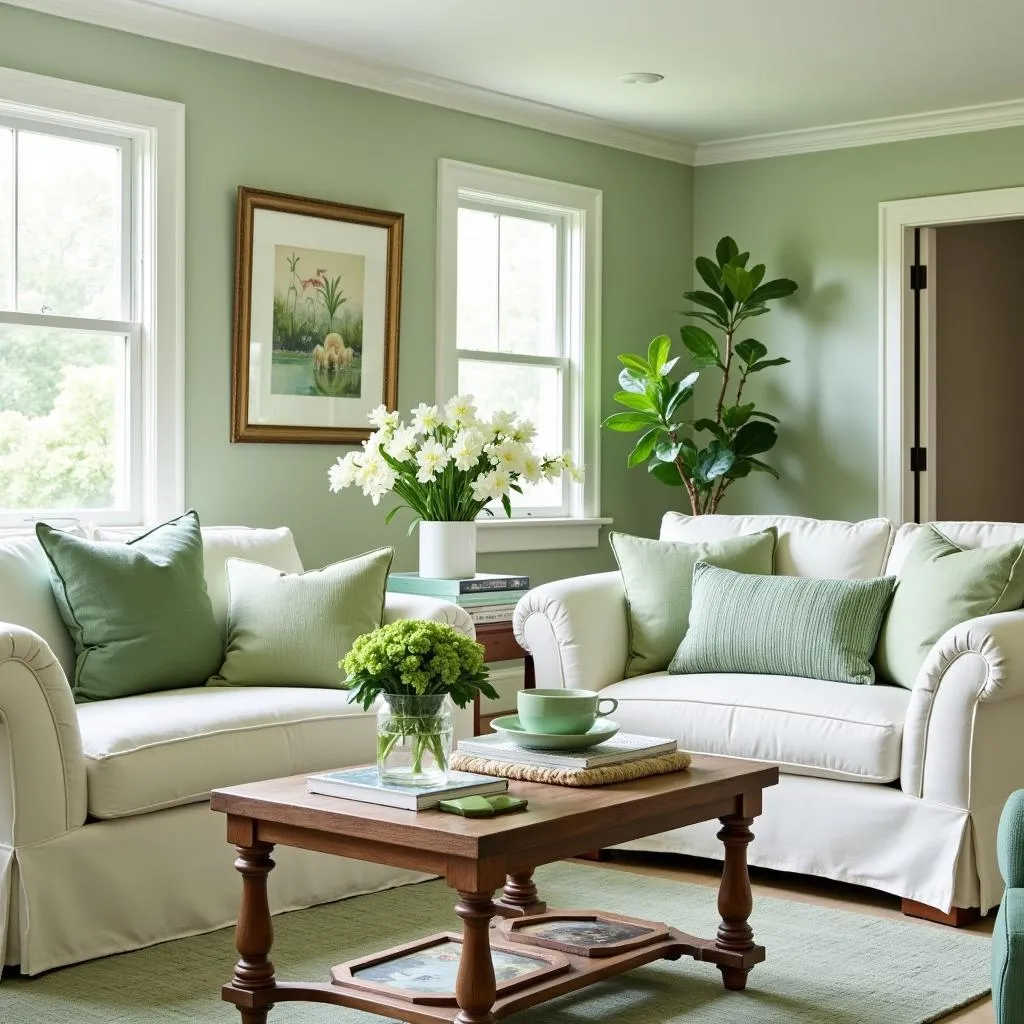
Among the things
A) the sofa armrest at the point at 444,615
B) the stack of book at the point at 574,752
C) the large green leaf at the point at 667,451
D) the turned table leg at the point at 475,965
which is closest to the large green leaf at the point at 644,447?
the large green leaf at the point at 667,451

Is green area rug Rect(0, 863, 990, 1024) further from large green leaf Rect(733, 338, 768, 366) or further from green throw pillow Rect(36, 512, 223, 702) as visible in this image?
large green leaf Rect(733, 338, 768, 366)

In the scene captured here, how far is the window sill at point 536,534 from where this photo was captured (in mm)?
5941

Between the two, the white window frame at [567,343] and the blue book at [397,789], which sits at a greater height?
the white window frame at [567,343]

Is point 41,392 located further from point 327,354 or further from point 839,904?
point 839,904

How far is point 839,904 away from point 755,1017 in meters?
0.88

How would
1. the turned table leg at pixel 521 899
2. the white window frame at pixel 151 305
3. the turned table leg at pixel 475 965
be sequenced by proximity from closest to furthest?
the turned table leg at pixel 475 965 < the turned table leg at pixel 521 899 < the white window frame at pixel 151 305

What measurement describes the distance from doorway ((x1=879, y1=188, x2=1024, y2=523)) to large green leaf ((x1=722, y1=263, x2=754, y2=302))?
0.58 meters

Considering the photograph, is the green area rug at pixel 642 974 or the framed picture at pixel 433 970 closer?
the framed picture at pixel 433 970

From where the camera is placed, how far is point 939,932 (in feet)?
11.3

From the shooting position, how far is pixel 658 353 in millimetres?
6223

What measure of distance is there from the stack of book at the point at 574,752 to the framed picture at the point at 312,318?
7.86 ft

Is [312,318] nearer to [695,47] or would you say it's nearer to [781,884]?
[695,47]

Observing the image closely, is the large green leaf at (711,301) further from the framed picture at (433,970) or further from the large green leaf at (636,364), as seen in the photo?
the framed picture at (433,970)

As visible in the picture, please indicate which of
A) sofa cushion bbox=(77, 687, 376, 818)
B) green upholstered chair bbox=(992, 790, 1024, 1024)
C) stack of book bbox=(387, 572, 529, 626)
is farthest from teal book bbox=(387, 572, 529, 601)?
green upholstered chair bbox=(992, 790, 1024, 1024)
